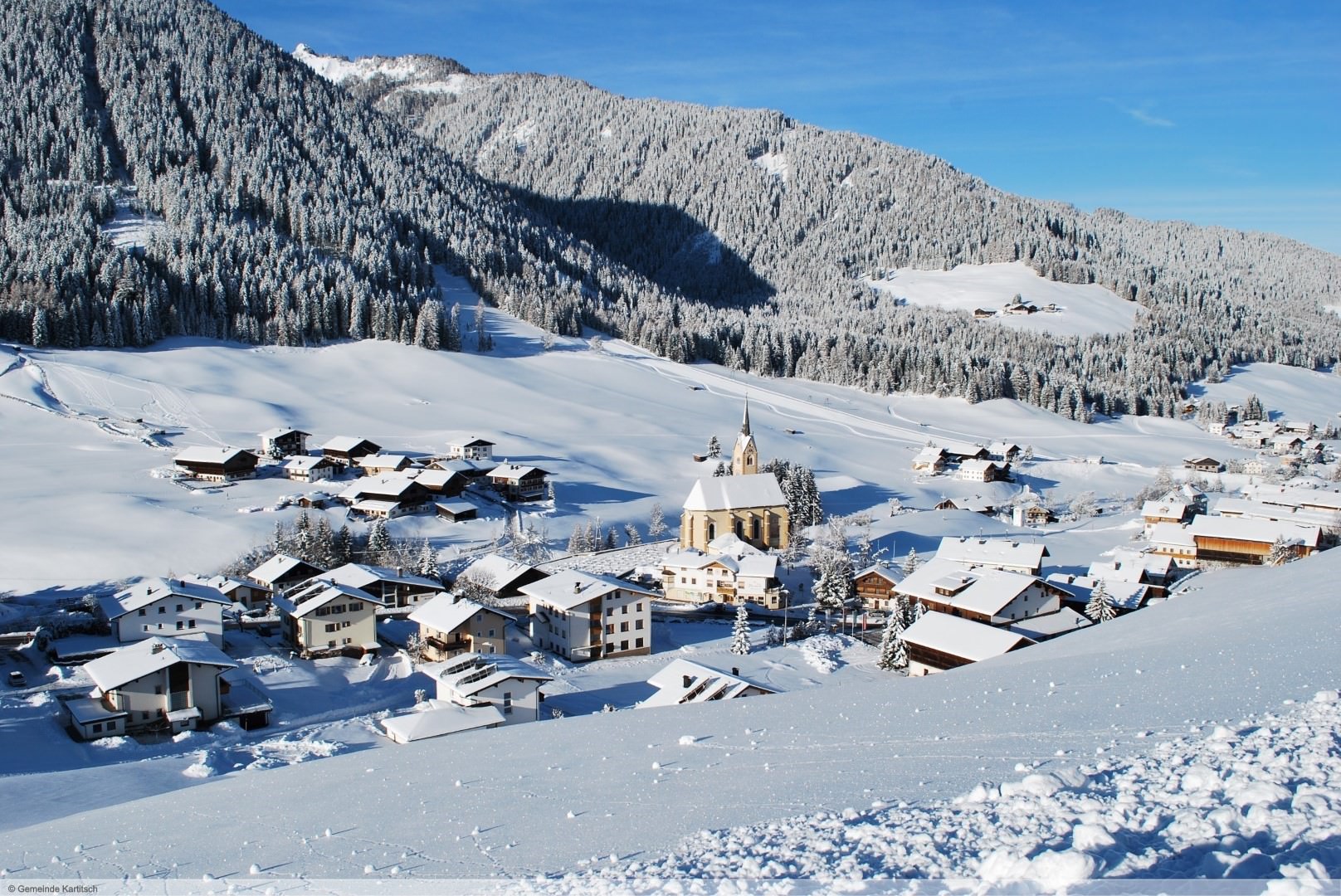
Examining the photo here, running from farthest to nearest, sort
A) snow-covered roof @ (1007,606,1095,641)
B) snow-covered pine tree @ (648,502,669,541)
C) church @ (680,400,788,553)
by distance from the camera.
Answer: snow-covered pine tree @ (648,502,669,541) < church @ (680,400,788,553) < snow-covered roof @ (1007,606,1095,641)

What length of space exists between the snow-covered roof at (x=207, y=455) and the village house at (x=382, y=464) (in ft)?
22.3

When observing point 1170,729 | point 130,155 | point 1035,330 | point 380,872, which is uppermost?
point 130,155

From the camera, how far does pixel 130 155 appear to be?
380ft

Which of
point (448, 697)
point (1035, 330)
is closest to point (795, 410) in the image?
point (1035, 330)

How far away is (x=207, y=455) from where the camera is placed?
2109 inches

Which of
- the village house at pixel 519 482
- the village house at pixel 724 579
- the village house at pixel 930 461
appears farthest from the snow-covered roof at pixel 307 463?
the village house at pixel 930 461

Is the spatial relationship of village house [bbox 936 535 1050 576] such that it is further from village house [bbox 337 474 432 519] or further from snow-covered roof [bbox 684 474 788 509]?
village house [bbox 337 474 432 519]

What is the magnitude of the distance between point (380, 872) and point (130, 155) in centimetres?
13101

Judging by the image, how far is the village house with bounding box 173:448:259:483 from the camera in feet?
175

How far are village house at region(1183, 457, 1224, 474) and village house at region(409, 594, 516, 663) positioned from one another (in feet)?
214

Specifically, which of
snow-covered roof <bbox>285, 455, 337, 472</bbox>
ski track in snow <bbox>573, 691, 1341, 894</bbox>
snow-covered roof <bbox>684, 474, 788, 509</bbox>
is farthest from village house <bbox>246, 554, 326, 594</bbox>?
ski track in snow <bbox>573, 691, 1341, 894</bbox>

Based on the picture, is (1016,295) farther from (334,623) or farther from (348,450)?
(334,623)

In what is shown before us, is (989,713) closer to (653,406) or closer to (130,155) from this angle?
(653,406)

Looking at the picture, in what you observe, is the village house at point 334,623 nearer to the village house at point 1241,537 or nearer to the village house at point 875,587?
the village house at point 875,587
